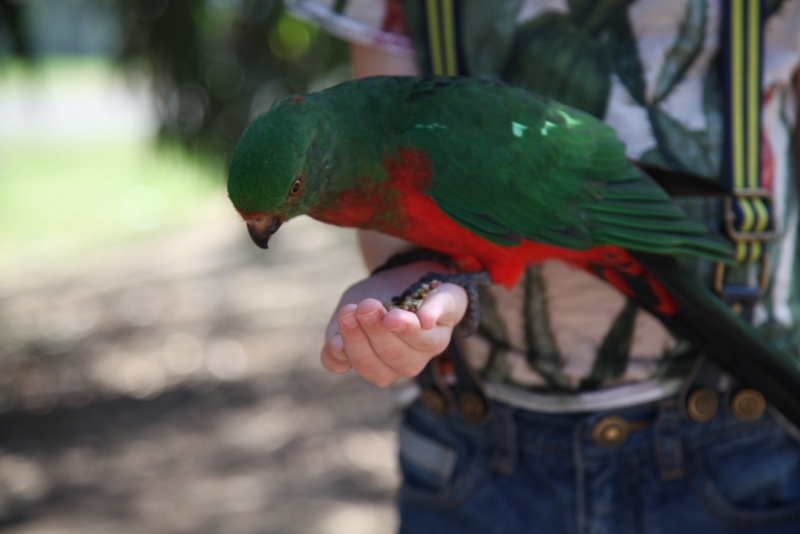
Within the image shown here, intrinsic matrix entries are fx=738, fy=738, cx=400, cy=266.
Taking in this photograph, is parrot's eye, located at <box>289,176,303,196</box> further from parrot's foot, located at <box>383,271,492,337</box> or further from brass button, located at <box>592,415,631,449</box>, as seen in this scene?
brass button, located at <box>592,415,631,449</box>

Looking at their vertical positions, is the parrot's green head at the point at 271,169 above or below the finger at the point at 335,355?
above

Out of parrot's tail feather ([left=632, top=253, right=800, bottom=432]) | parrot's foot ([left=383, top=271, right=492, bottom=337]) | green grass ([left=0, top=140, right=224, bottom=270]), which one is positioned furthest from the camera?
green grass ([left=0, top=140, right=224, bottom=270])

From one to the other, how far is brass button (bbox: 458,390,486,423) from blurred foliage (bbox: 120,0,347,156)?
2098 mm

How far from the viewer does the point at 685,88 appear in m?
1.42

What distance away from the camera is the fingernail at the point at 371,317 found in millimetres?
1045

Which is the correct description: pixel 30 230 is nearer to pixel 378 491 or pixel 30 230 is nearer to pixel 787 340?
pixel 378 491

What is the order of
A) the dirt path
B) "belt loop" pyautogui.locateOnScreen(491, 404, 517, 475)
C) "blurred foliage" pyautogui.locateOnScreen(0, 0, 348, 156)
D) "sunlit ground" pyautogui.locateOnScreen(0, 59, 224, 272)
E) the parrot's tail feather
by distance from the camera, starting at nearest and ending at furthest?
the parrot's tail feather < "belt loop" pyautogui.locateOnScreen(491, 404, 517, 475) < "blurred foliage" pyautogui.locateOnScreen(0, 0, 348, 156) < the dirt path < "sunlit ground" pyautogui.locateOnScreen(0, 59, 224, 272)

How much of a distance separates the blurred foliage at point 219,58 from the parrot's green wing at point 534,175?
1922mm

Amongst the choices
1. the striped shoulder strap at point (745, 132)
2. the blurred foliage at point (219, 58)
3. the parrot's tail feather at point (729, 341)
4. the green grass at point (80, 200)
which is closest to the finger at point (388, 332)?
the parrot's tail feather at point (729, 341)

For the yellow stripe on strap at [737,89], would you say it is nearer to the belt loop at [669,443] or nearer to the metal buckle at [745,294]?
the metal buckle at [745,294]

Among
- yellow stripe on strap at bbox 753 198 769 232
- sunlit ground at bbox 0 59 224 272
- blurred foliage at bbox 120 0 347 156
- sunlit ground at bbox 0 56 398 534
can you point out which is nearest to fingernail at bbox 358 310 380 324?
yellow stripe on strap at bbox 753 198 769 232

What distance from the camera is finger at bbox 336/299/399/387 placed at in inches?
41.9

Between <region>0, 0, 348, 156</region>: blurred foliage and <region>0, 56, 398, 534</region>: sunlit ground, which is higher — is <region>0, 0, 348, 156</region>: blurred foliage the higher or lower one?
the higher one

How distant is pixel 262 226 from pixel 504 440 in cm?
66
